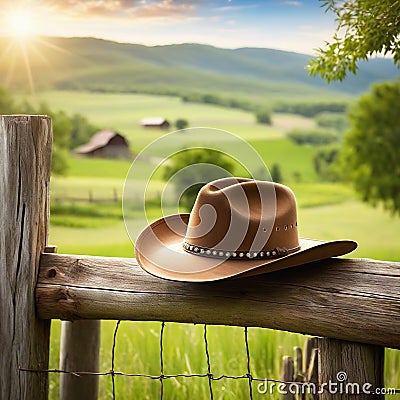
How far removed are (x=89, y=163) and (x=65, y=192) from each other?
0.29m

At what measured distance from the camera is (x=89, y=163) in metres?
5.21

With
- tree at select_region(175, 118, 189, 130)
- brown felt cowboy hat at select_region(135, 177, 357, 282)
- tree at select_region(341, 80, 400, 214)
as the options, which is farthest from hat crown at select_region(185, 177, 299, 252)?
tree at select_region(175, 118, 189, 130)

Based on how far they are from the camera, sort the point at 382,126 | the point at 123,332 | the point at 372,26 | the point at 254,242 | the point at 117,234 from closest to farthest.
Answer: the point at 254,242 → the point at 372,26 → the point at 123,332 → the point at 382,126 → the point at 117,234

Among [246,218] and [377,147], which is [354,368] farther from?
[377,147]

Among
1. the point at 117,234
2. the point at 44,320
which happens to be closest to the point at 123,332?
the point at 44,320

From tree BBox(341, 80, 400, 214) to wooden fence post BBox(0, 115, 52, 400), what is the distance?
3.27m

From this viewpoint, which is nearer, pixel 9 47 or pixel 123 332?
pixel 123 332

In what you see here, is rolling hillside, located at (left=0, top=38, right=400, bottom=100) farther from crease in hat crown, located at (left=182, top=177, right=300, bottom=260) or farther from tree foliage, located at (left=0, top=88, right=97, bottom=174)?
crease in hat crown, located at (left=182, top=177, right=300, bottom=260)

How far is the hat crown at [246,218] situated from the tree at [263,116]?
373 centimetres

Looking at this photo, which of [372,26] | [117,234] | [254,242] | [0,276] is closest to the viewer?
[254,242]

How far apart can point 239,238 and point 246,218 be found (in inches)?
1.8

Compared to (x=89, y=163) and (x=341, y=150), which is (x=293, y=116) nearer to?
(x=341, y=150)

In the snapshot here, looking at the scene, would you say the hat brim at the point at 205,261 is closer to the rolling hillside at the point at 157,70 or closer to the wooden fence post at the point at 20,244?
the wooden fence post at the point at 20,244

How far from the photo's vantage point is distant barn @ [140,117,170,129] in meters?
5.03
